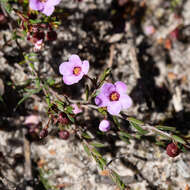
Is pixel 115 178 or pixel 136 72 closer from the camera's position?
pixel 115 178

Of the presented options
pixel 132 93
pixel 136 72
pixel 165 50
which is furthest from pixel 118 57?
pixel 165 50

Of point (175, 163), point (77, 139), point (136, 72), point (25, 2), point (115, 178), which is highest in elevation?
point (25, 2)

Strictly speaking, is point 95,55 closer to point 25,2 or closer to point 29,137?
point 25,2

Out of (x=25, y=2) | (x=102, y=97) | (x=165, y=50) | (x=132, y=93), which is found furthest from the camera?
(x=165, y=50)

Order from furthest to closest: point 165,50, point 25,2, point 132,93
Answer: point 165,50 → point 132,93 → point 25,2

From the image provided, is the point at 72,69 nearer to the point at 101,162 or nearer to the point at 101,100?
the point at 101,100

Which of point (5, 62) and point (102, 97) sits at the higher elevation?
point (5, 62)

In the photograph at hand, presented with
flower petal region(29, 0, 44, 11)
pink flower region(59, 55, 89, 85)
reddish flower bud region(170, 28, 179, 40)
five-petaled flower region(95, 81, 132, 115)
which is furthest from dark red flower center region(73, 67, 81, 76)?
reddish flower bud region(170, 28, 179, 40)
